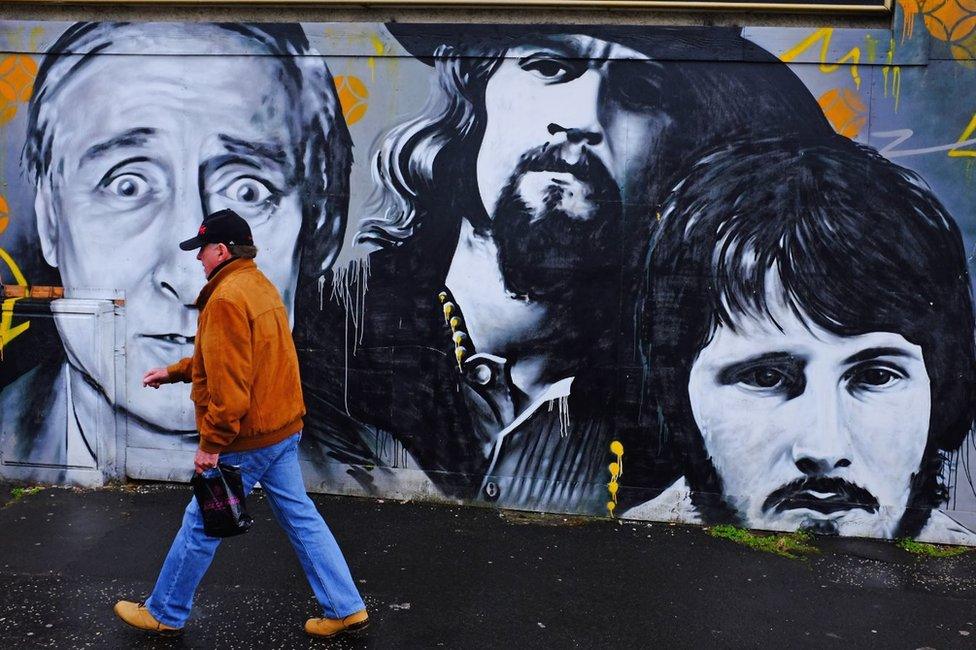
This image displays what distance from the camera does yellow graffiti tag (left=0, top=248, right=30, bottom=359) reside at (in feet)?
18.5

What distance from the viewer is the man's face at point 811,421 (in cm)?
498

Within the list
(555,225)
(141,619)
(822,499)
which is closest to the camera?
(141,619)

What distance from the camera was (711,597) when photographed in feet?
14.1

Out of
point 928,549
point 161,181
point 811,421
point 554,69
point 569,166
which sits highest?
point 554,69

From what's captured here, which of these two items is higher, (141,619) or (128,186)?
(128,186)

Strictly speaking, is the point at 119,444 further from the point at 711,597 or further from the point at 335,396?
the point at 711,597

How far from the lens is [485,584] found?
4375mm

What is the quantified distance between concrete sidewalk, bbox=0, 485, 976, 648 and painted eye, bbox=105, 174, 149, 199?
186 centimetres

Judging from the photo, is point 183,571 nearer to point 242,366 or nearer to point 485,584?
point 242,366

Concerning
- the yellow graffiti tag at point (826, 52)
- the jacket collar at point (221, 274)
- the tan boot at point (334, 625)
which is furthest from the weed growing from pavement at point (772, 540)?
the jacket collar at point (221, 274)

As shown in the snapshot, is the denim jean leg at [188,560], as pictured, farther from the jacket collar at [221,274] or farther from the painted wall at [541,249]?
the painted wall at [541,249]

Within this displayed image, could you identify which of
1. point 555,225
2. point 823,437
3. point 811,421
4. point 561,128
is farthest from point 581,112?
point 823,437

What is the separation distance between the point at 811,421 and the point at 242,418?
3.15 metres

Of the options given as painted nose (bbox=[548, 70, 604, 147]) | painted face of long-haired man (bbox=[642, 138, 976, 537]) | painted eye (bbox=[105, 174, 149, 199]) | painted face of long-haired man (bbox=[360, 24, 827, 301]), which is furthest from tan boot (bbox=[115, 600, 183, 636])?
painted nose (bbox=[548, 70, 604, 147])
